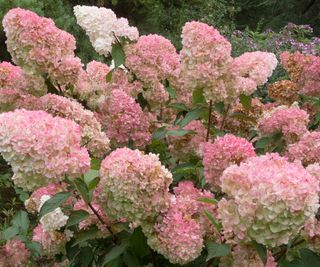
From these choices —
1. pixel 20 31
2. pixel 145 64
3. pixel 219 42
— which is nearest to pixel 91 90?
pixel 145 64

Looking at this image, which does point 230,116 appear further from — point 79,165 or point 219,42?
point 79,165

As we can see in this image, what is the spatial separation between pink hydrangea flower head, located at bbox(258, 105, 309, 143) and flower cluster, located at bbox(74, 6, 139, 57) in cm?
59

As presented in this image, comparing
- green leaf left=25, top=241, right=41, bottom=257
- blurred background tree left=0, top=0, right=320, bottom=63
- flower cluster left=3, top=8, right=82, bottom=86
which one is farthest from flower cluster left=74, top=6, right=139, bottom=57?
blurred background tree left=0, top=0, right=320, bottom=63

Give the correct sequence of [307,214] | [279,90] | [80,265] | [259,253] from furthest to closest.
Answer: [279,90] → [80,265] → [259,253] → [307,214]

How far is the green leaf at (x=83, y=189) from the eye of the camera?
4.99ft

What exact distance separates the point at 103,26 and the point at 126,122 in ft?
1.35

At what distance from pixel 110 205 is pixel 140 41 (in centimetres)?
86

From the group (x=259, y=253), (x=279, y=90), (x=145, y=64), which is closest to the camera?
(x=259, y=253)

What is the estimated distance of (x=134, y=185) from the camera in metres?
1.42

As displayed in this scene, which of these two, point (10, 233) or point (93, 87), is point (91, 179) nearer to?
point (10, 233)

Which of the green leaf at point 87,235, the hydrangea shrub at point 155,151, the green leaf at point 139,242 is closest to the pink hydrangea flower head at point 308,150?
the hydrangea shrub at point 155,151

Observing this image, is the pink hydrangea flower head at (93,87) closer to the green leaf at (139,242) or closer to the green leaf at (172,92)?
the green leaf at (172,92)

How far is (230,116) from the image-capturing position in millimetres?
2217

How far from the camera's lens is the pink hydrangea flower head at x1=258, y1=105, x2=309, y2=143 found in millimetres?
1990
